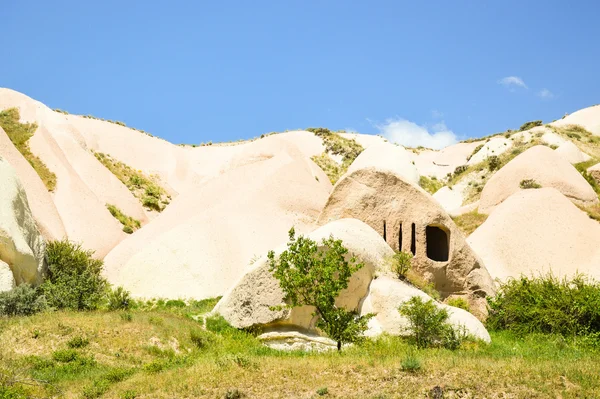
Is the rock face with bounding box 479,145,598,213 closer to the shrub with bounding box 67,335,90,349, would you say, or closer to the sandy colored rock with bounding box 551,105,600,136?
the sandy colored rock with bounding box 551,105,600,136

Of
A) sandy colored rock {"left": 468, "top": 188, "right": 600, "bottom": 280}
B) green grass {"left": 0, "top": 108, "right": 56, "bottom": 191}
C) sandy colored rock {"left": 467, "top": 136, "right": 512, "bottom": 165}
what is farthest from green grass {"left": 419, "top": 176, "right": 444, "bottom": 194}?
green grass {"left": 0, "top": 108, "right": 56, "bottom": 191}

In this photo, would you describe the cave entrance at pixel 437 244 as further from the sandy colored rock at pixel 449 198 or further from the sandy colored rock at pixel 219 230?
the sandy colored rock at pixel 449 198

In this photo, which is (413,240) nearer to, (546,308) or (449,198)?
(546,308)

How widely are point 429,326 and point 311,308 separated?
366 centimetres

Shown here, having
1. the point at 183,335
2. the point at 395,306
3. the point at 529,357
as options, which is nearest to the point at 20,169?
the point at 183,335

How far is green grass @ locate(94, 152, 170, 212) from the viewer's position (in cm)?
4631

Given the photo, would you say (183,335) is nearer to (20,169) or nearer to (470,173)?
(20,169)

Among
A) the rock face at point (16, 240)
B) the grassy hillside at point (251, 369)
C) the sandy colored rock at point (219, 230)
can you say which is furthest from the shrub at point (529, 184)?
the rock face at point (16, 240)

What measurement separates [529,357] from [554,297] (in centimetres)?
865

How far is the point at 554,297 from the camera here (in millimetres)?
21531

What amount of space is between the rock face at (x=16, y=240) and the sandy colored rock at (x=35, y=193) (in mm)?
8105

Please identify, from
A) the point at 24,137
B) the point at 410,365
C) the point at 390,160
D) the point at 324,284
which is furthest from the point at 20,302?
the point at 390,160

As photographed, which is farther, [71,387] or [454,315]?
[454,315]

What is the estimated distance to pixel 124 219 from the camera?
40031mm
